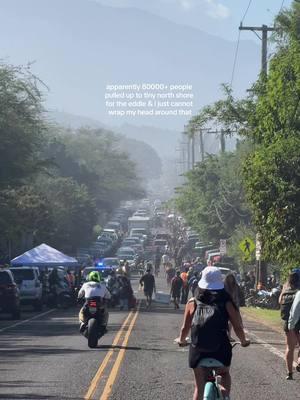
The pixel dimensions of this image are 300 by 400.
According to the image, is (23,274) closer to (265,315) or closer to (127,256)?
(265,315)

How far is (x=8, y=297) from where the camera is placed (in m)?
37.7

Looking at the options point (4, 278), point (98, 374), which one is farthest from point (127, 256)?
point (98, 374)

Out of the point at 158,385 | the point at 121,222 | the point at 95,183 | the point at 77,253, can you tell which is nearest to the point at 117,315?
the point at 158,385

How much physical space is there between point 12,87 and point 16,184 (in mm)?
4173

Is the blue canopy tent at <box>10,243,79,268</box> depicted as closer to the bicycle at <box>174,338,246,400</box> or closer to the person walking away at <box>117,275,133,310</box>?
the person walking away at <box>117,275,133,310</box>

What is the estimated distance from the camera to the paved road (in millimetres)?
17172

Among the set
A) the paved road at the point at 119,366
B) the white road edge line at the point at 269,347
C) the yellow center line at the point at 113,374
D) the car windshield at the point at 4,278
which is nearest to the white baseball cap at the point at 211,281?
the paved road at the point at 119,366

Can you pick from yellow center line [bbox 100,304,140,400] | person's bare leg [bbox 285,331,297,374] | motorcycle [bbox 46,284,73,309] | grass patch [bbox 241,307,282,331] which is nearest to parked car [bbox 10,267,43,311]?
motorcycle [bbox 46,284,73,309]

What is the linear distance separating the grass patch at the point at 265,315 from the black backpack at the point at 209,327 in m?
20.9

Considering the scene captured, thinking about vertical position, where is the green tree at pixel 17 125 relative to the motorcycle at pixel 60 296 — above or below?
above

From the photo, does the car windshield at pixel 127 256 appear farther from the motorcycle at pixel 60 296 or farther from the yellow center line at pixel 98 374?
the yellow center line at pixel 98 374

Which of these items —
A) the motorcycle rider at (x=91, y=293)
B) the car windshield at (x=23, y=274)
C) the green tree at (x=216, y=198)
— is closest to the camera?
the motorcycle rider at (x=91, y=293)

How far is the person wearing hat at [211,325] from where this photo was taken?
12336mm

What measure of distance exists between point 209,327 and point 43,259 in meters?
40.0
